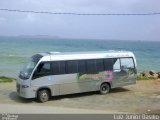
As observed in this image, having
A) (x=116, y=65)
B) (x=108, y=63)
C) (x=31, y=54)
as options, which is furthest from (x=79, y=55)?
(x=31, y=54)

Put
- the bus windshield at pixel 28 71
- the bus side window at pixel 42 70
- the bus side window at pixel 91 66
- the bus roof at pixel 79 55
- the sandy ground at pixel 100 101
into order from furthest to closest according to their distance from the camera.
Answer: the bus side window at pixel 91 66 → the bus roof at pixel 79 55 → the bus windshield at pixel 28 71 → the bus side window at pixel 42 70 → the sandy ground at pixel 100 101

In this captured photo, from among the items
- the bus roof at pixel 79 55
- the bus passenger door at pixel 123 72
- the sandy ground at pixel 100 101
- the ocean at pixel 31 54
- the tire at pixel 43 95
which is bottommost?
the sandy ground at pixel 100 101

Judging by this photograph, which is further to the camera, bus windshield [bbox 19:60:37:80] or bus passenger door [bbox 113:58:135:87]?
bus passenger door [bbox 113:58:135:87]

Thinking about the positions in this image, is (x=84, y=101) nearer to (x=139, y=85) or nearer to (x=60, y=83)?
(x=60, y=83)

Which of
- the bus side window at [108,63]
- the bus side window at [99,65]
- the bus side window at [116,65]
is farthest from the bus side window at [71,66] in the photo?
the bus side window at [116,65]

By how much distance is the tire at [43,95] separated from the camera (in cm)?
1853

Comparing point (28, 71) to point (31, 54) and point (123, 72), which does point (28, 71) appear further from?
point (31, 54)

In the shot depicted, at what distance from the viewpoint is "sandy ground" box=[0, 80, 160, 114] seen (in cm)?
1591

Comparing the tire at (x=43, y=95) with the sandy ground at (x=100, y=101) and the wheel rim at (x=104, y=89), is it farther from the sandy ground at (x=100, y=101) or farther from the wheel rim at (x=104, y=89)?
the wheel rim at (x=104, y=89)

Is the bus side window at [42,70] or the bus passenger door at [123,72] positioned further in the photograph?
the bus passenger door at [123,72]

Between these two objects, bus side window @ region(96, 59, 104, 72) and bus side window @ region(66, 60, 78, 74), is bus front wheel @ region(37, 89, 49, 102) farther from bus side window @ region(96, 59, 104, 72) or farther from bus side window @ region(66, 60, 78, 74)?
bus side window @ region(96, 59, 104, 72)

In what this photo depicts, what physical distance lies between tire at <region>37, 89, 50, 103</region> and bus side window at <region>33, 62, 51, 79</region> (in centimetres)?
92

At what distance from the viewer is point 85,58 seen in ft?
66.5

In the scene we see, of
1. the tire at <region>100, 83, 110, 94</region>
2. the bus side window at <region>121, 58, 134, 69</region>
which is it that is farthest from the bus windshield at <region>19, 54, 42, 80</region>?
the bus side window at <region>121, 58, 134, 69</region>
